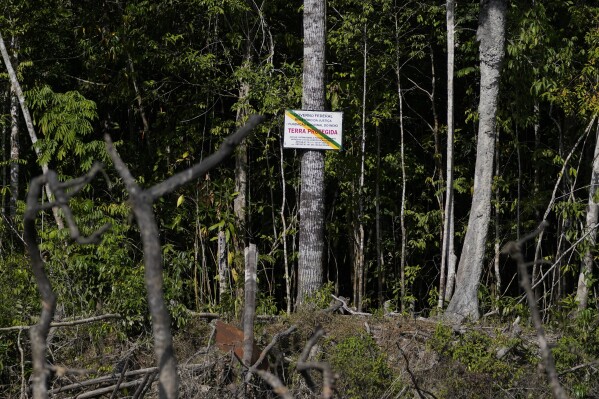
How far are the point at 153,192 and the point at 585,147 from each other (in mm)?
8584

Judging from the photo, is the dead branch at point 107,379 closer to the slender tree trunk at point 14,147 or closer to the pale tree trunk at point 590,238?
the pale tree trunk at point 590,238

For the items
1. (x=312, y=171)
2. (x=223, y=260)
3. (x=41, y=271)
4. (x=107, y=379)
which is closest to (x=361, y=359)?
(x=107, y=379)

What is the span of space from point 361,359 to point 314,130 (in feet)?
7.69

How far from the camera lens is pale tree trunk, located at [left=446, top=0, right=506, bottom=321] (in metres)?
8.20

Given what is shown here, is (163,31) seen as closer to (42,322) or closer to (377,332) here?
(377,332)

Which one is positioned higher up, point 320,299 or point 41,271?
point 41,271

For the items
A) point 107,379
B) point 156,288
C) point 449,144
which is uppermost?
point 449,144

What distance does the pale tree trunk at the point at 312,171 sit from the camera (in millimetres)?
8531

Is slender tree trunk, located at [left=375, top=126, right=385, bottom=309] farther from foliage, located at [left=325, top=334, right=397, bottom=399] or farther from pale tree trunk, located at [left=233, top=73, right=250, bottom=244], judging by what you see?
foliage, located at [left=325, top=334, right=397, bottom=399]

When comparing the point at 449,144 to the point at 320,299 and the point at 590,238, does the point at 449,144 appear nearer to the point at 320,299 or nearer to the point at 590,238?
the point at 590,238

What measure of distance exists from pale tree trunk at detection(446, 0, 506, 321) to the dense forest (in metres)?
0.02

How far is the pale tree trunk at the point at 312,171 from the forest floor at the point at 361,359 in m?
0.69

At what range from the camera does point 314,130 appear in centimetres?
841

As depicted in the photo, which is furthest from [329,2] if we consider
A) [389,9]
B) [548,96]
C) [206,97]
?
[548,96]
